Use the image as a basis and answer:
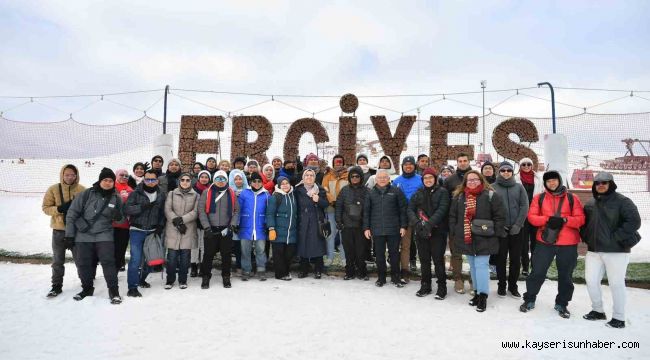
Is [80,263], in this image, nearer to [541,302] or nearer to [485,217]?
[485,217]

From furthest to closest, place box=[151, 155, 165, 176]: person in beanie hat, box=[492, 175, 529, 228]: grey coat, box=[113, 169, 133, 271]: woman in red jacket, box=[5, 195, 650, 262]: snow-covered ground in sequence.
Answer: box=[5, 195, 650, 262]: snow-covered ground < box=[151, 155, 165, 176]: person in beanie hat < box=[113, 169, 133, 271]: woman in red jacket < box=[492, 175, 529, 228]: grey coat

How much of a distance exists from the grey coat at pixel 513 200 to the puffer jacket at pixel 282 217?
2.90m

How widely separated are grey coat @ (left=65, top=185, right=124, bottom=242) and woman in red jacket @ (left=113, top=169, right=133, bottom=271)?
27 centimetres

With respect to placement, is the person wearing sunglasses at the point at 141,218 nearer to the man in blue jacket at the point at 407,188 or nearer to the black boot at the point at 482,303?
the man in blue jacket at the point at 407,188

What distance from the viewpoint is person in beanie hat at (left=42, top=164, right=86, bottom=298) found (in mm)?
4617

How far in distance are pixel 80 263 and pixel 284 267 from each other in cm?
267

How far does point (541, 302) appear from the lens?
15.1 feet

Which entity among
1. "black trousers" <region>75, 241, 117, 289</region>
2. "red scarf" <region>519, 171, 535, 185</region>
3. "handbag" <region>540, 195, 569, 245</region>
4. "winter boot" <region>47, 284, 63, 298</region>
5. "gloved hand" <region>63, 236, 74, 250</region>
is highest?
"red scarf" <region>519, 171, 535, 185</region>

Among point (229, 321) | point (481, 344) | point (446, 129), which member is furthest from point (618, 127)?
point (229, 321)

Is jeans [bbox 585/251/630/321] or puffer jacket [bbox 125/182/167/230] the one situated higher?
puffer jacket [bbox 125/182/167/230]

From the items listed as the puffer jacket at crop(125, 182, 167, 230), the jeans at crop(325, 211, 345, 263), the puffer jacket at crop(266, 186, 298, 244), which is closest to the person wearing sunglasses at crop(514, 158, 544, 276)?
the jeans at crop(325, 211, 345, 263)

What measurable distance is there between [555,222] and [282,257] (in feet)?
12.0

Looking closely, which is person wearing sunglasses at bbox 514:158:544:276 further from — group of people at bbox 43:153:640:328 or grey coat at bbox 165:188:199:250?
grey coat at bbox 165:188:199:250

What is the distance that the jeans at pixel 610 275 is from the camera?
3.78m
